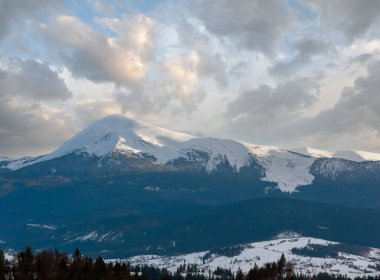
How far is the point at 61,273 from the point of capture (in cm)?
19412

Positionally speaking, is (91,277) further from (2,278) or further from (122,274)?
(2,278)

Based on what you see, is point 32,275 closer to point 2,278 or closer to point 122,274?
point 2,278

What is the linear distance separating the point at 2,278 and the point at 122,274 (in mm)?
34486

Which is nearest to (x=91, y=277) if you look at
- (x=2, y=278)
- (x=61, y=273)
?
(x=61, y=273)

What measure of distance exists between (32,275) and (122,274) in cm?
2654

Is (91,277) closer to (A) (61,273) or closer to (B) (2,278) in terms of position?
(A) (61,273)

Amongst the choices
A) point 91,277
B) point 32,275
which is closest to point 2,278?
point 32,275

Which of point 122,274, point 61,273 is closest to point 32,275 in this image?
point 61,273

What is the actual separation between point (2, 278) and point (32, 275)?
1048 cm

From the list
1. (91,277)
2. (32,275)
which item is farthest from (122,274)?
(32,275)

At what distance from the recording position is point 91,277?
616ft

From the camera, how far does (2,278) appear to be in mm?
187125

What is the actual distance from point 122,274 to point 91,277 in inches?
480

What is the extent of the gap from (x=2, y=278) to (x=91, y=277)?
82.7 feet
